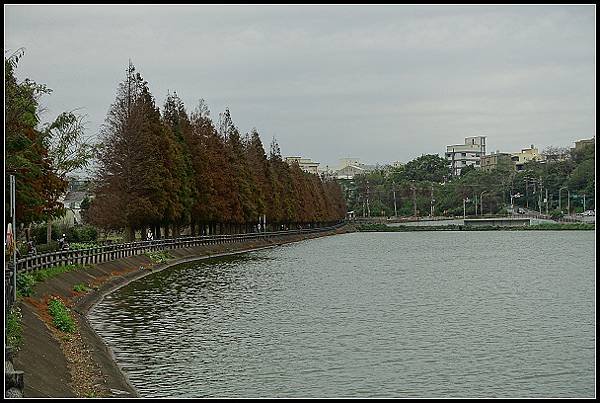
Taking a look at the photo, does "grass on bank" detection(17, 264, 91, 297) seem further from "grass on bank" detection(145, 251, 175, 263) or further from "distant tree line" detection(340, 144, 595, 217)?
"distant tree line" detection(340, 144, 595, 217)

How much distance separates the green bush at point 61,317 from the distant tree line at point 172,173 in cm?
3102

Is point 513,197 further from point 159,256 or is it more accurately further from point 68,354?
point 68,354

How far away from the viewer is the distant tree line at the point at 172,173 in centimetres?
5506

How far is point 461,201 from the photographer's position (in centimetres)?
17375

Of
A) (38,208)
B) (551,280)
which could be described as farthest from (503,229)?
(38,208)

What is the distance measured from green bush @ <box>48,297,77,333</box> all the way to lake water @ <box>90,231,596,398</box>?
852 millimetres

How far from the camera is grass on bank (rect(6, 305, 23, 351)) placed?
14.2 m

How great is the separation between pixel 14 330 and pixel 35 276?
451 inches

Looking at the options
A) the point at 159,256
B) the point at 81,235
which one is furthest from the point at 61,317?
the point at 81,235

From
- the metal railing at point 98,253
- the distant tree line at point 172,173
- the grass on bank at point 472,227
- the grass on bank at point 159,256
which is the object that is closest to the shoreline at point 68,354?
the metal railing at point 98,253

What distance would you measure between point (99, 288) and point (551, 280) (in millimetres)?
17890

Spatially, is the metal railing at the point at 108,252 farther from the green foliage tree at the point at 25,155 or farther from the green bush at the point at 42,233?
the green bush at the point at 42,233

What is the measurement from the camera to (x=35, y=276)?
26.3 metres

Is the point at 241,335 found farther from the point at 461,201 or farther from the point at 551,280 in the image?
the point at 461,201
